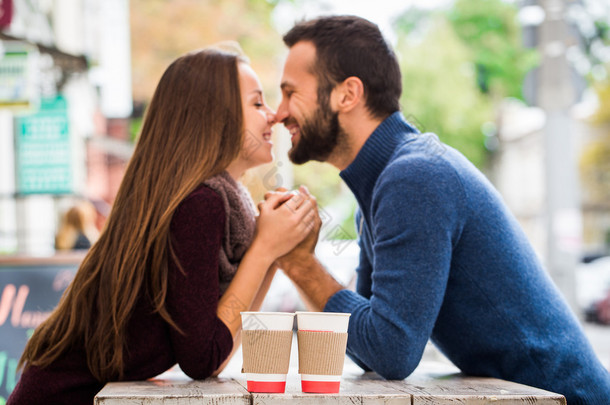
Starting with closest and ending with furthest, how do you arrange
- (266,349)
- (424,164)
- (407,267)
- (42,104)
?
(266,349) < (407,267) < (424,164) < (42,104)

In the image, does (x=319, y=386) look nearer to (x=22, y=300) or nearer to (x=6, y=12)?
(x=22, y=300)

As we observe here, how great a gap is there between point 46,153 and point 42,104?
61 centimetres

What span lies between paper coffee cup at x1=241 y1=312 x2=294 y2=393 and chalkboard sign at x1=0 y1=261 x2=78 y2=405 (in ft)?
11.3

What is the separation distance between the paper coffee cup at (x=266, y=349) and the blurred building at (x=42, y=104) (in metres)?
5.80

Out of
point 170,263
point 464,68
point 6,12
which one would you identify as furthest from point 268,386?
point 464,68

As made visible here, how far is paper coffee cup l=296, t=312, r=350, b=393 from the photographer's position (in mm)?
1660

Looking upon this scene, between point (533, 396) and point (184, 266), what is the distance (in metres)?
1.00

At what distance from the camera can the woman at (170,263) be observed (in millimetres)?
2012

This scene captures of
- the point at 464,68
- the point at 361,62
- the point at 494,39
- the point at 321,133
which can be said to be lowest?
the point at 321,133

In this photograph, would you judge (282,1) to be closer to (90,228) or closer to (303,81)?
(90,228)

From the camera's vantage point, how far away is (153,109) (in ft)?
7.68

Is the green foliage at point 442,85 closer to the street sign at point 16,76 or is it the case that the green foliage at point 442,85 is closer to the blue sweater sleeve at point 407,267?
the street sign at point 16,76

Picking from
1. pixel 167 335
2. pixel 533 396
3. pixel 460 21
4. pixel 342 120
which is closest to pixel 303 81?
pixel 342 120

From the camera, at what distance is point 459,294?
7.00 feet
